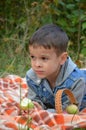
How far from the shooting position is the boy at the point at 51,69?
127 inches

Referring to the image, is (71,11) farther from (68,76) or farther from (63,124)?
(63,124)

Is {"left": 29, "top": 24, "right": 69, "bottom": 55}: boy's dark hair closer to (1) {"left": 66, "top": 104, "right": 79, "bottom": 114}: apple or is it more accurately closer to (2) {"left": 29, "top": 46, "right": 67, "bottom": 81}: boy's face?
→ (2) {"left": 29, "top": 46, "right": 67, "bottom": 81}: boy's face

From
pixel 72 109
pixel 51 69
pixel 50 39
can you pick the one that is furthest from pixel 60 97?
pixel 50 39

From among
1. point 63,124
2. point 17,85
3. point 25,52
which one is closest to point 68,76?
point 63,124

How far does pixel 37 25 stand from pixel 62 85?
2286 millimetres

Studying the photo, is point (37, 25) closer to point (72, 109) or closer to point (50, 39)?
point (50, 39)

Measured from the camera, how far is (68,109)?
3250 mm

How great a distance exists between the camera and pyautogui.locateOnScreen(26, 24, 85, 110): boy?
3.22 metres

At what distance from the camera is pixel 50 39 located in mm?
3260

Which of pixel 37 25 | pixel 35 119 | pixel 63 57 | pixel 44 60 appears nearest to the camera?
pixel 35 119

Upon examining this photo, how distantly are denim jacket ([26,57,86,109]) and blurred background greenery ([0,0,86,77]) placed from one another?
1.55 metres

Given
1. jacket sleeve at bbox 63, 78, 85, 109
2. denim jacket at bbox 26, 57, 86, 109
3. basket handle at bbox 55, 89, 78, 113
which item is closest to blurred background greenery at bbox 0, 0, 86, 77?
denim jacket at bbox 26, 57, 86, 109

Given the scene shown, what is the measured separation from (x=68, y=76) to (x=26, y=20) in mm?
2557

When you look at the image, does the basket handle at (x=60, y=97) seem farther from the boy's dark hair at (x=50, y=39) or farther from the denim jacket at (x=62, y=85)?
the boy's dark hair at (x=50, y=39)
